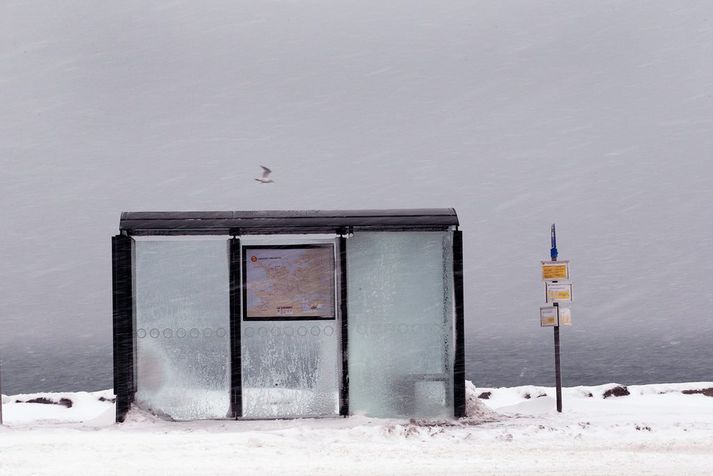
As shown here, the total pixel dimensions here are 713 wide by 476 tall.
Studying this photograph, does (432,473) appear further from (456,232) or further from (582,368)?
Answer: (582,368)

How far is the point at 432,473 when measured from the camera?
28.3ft

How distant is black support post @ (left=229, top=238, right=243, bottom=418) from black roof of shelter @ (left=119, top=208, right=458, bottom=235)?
324 mm

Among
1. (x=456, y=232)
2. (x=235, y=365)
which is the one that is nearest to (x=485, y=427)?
(x=456, y=232)

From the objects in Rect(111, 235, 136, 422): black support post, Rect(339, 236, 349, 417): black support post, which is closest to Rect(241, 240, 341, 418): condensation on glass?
Rect(339, 236, 349, 417): black support post

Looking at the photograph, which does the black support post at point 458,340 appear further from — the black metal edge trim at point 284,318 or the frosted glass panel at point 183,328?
the frosted glass panel at point 183,328

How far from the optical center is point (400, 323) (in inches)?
477

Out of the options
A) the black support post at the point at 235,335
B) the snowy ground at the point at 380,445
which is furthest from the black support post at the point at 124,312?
the black support post at the point at 235,335

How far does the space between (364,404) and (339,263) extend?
6.29ft

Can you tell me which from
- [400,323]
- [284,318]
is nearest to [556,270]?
[400,323]

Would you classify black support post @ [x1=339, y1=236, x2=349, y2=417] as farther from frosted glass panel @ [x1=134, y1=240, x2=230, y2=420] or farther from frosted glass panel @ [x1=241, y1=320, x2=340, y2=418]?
Answer: frosted glass panel @ [x1=134, y1=240, x2=230, y2=420]

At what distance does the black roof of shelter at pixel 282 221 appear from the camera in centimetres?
1189

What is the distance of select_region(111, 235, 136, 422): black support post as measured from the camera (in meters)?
11.7

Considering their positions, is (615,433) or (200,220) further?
(200,220)

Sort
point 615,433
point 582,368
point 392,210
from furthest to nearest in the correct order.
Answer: point 582,368 < point 392,210 < point 615,433
